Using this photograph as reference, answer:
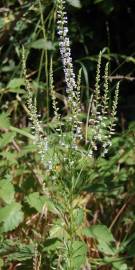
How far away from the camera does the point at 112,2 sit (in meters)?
3.03

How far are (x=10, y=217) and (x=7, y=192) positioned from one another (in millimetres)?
86

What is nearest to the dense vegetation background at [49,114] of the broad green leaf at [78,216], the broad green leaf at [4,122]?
the broad green leaf at [4,122]

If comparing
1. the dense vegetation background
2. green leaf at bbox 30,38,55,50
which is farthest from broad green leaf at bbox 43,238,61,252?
green leaf at bbox 30,38,55,50

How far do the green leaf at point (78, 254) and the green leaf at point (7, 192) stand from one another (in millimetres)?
331

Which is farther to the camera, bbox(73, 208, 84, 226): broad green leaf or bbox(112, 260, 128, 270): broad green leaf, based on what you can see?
bbox(112, 260, 128, 270): broad green leaf

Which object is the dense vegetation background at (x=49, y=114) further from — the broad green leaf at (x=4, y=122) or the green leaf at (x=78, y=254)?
the green leaf at (x=78, y=254)

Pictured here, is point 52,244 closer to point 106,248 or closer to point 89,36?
point 106,248

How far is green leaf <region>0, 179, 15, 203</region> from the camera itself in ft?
6.96

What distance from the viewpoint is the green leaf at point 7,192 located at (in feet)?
6.96

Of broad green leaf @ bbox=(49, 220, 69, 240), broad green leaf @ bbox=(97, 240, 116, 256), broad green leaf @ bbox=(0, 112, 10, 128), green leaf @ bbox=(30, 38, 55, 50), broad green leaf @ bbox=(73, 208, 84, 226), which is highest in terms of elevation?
green leaf @ bbox=(30, 38, 55, 50)

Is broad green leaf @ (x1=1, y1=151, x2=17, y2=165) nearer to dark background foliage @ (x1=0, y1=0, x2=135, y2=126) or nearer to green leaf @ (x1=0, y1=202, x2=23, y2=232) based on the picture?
green leaf @ (x1=0, y1=202, x2=23, y2=232)

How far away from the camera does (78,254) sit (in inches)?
73.1

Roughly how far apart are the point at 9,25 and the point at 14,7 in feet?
0.87

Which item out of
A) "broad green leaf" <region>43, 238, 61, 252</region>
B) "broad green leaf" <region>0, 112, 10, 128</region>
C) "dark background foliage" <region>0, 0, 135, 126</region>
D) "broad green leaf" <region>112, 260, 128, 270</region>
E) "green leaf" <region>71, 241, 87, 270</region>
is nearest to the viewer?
"green leaf" <region>71, 241, 87, 270</region>
